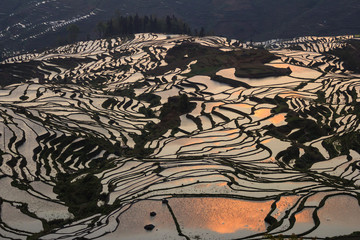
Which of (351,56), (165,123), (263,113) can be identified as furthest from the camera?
(351,56)

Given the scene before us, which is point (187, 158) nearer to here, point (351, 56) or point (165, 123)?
point (165, 123)

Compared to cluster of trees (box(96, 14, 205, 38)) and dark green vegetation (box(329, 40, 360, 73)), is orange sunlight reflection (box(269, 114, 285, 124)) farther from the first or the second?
cluster of trees (box(96, 14, 205, 38))

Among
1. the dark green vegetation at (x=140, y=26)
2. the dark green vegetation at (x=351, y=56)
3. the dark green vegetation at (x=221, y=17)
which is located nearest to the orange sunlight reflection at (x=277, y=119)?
the dark green vegetation at (x=351, y=56)

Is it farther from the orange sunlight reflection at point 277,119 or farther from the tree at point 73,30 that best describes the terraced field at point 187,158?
the tree at point 73,30

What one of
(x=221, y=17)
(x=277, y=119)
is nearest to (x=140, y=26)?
(x=221, y=17)

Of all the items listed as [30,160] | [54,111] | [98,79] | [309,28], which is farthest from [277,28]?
[30,160]
